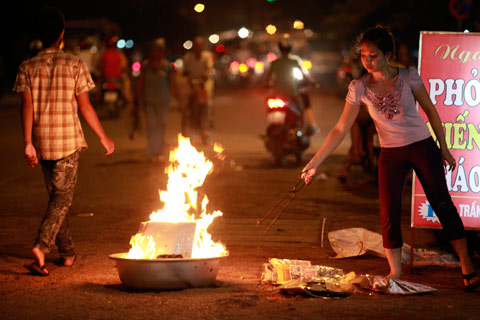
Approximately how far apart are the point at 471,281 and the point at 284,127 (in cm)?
770

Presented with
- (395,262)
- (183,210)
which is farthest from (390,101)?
(183,210)

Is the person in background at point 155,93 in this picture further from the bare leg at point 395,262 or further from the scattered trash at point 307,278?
the bare leg at point 395,262

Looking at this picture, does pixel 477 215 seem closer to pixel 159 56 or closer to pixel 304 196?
pixel 304 196

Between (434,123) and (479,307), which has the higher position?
(434,123)

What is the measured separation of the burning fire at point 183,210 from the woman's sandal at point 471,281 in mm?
1853

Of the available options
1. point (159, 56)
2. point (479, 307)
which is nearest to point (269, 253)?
point (479, 307)

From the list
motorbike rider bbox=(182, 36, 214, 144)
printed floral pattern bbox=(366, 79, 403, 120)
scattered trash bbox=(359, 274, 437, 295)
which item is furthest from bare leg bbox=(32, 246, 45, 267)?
motorbike rider bbox=(182, 36, 214, 144)

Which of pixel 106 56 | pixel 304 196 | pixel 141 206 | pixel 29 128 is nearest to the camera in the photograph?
pixel 29 128

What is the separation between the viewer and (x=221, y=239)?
26.0 ft

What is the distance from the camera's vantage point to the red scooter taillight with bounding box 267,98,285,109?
1327 cm

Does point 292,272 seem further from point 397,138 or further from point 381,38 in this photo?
point 381,38

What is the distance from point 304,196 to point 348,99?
14.9 feet

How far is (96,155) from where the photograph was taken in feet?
48.8

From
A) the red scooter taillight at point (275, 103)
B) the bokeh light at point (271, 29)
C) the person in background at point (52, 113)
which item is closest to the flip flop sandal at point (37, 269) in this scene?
the person in background at point (52, 113)
